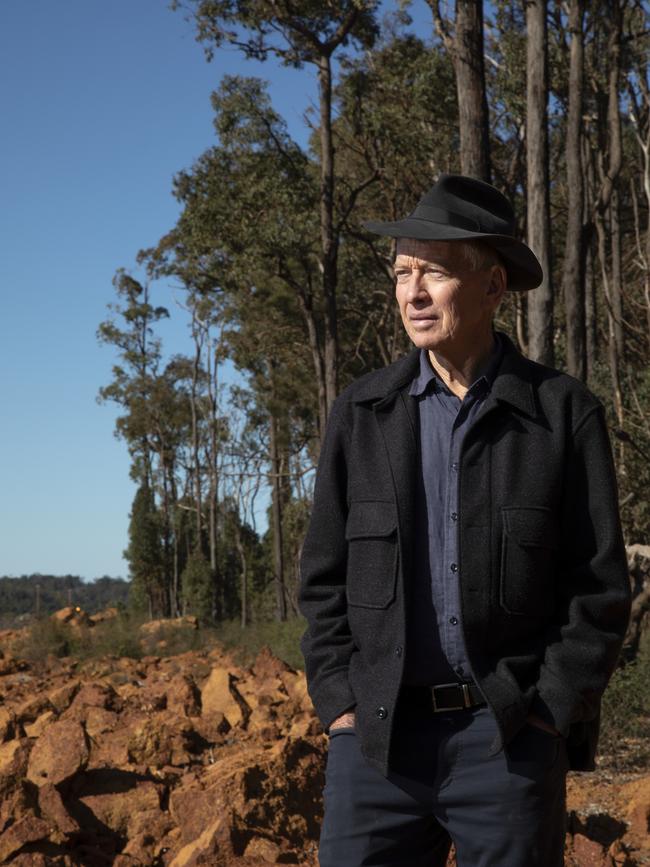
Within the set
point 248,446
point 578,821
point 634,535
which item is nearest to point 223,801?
point 578,821

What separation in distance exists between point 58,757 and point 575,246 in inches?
421

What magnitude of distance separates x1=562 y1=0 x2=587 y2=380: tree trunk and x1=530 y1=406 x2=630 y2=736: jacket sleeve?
1143 cm

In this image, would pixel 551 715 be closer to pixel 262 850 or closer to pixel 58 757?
pixel 262 850

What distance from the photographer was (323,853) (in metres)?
2.64

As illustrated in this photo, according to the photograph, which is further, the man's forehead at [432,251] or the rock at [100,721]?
the rock at [100,721]

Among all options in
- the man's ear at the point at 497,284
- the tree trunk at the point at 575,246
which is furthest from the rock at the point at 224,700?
the man's ear at the point at 497,284

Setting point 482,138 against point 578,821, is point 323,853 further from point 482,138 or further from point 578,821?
point 482,138

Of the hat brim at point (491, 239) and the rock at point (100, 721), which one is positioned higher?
the hat brim at point (491, 239)

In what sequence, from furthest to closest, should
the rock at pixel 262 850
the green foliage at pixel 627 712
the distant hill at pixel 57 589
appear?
the distant hill at pixel 57 589
the green foliage at pixel 627 712
the rock at pixel 262 850

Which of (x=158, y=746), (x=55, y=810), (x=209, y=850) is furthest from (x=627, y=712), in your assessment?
(x=209, y=850)

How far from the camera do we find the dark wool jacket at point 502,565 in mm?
2529

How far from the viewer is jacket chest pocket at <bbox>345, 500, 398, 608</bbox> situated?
2633 millimetres

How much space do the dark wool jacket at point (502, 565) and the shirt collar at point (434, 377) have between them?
3 cm

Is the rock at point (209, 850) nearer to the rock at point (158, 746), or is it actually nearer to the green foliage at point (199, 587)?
the rock at point (158, 746)
